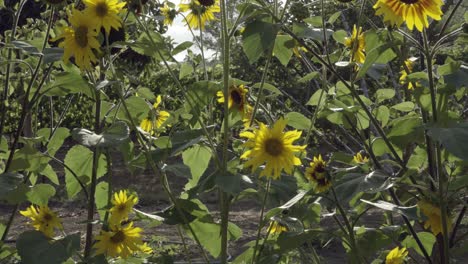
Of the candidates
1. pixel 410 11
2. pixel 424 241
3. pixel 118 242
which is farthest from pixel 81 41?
pixel 424 241

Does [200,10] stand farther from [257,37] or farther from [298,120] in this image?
[257,37]

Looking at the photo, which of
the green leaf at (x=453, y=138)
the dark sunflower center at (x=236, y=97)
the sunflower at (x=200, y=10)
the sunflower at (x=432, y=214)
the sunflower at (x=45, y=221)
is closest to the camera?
the green leaf at (x=453, y=138)

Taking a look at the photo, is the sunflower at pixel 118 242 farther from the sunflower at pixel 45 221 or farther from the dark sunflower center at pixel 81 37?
the dark sunflower center at pixel 81 37

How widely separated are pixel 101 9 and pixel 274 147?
1.53ft

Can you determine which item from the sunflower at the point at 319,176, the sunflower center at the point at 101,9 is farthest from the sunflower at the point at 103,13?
the sunflower at the point at 319,176

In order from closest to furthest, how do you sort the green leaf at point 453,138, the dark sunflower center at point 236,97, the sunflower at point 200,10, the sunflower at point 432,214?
the green leaf at point 453,138 < the sunflower at point 432,214 < the dark sunflower center at point 236,97 < the sunflower at point 200,10

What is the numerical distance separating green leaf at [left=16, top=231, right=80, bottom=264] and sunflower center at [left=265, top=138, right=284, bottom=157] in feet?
1.49

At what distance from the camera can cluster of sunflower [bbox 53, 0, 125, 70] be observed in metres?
1.59

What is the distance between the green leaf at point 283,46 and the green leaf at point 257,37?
24cm

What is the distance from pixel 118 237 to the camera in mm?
1761

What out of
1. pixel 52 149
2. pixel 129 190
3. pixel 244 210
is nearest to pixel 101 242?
pixel 129 190

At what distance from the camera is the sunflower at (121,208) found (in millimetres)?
1752

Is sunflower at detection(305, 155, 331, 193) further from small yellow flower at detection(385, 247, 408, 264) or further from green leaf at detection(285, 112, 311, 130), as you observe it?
small yellow flower at detection(385, 247, 408, 264)

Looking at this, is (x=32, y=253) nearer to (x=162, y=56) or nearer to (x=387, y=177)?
(x=162, y=56)
